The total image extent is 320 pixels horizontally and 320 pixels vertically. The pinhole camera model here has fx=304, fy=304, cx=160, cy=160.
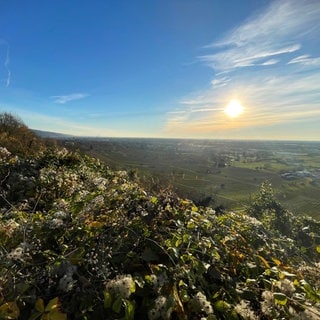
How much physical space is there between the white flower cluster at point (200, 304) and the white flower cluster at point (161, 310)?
226 millimetres

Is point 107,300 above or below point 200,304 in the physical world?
above

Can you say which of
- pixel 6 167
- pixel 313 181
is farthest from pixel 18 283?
pixel 313 181

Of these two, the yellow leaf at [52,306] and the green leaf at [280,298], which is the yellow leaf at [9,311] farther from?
the green leaf at [280,298]

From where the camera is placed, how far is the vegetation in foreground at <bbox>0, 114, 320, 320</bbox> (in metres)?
2.01

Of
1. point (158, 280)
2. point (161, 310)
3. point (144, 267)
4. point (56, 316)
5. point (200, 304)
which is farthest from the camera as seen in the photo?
point (144, 267)

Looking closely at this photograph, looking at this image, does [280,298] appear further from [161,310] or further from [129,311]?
[129,311]

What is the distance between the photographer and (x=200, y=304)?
2.05m

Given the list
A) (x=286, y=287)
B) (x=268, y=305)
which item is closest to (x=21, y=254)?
(x=268, y=305)

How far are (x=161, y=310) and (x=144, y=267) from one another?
52 centimetres

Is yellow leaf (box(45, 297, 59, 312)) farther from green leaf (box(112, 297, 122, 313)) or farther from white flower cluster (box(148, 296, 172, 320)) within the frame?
white flower cluster (box(148, 296, 172, 320))

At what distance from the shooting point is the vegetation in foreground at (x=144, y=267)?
2.01 meters

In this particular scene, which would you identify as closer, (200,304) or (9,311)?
(9,311)

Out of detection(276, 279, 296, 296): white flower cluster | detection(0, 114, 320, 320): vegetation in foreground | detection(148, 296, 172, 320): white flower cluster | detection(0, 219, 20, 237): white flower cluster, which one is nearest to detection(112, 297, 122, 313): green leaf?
detection(0, 114, 320, 320): vegetation in foreground

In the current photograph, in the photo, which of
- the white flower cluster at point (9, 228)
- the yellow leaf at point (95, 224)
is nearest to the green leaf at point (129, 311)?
the yellow leaf at point (95, 224)
